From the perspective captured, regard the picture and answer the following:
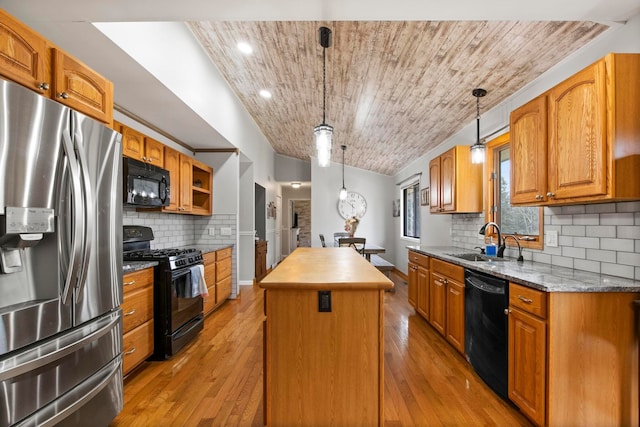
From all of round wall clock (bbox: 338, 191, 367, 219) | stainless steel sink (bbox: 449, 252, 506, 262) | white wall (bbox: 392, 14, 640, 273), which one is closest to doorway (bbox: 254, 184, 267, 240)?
round wall clock (bbox: 338, 191, 367, 219)

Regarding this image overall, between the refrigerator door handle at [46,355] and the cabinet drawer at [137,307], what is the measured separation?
23.6 inches

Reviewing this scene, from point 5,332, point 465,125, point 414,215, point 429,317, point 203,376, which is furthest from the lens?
point 414,215

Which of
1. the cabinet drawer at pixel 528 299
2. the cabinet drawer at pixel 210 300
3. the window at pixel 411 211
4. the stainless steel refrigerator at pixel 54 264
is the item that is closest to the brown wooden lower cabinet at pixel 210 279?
the cabinet drawer at pixel 210 300

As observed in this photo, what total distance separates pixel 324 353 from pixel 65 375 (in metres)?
1.24

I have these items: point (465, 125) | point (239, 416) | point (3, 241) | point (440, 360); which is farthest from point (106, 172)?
point (465, 125)

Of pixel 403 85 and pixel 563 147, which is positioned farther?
pixel 403 85

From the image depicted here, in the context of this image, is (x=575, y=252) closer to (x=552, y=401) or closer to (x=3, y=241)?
(x=552, y=401)

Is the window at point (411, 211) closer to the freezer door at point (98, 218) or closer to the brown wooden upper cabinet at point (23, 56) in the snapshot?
the freezer door at point (98, 218)

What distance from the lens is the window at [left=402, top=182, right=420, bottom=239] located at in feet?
20.1

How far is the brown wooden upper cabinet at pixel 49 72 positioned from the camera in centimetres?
132

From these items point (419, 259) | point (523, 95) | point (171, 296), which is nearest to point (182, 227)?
point (171, 296)

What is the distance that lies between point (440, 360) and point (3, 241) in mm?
2975

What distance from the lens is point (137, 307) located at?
237cm

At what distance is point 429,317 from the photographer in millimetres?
3320
